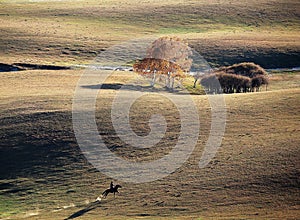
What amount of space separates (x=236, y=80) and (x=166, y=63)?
361 inches

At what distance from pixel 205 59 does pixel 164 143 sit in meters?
52.9

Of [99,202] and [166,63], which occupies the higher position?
[166,63]

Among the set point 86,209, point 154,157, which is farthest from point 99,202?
point 154,157

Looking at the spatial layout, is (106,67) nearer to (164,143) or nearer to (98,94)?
(98,94)

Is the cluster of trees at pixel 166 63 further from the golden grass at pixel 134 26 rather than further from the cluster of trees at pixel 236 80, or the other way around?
the golden grass at pixel 134 26

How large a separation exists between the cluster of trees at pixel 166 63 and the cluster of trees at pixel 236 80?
3682 millimetres

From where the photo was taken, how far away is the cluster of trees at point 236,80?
72.2 meters

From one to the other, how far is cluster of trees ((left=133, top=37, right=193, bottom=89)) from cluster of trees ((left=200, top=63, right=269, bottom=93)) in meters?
3.68

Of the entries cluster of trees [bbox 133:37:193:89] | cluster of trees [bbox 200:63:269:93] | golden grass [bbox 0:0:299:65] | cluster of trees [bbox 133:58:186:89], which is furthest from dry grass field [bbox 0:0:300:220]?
golden grass [bbox 0:0:299:65]

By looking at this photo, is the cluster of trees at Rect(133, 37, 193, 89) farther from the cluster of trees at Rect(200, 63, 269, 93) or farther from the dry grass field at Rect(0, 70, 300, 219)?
the dry grass field at Rect(0, 70, 300, 219)

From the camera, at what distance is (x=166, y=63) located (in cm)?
7525

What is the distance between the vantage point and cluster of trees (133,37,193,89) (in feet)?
245

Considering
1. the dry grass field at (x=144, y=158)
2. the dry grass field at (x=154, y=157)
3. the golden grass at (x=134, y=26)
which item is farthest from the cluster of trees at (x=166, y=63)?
the dry grass field at (x=154, y=157)

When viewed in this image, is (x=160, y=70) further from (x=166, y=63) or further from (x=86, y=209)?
(x=86, y=209)
